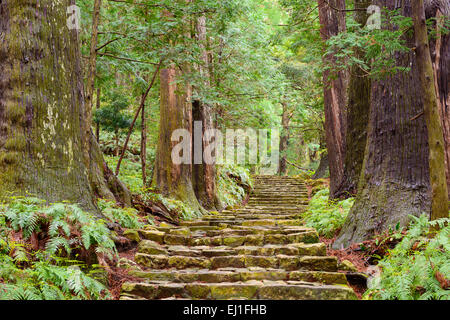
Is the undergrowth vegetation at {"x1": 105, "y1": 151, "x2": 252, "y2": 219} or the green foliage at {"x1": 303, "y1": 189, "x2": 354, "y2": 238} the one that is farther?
the undergrowth vegetation at {"x1": 105, "y1": 151, "x2": 252, "y2": 219}

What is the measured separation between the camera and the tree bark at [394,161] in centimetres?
508

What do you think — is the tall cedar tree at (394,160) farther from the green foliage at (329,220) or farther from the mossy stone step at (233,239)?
the green foliage at (329,220)

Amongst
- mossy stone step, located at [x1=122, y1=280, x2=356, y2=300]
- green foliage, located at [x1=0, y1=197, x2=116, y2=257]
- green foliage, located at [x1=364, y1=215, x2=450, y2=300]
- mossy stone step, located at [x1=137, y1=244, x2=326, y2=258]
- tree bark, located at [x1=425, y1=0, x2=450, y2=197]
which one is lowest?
mossy stone step, located at [x1=122, y1=280, x2=356, y2=300]

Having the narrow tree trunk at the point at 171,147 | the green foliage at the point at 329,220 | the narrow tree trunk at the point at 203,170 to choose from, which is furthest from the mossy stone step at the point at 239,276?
the narrow tree trunk at the point at 203,170

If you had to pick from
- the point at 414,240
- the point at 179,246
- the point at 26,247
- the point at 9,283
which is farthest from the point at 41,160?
the point at 414,240

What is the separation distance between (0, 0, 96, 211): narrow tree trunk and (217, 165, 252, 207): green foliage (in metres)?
9.05

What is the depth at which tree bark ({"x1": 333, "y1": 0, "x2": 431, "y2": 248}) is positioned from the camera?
16.7 feet

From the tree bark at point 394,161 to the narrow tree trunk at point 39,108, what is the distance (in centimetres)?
403

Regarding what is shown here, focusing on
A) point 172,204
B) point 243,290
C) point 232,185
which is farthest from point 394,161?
point 232,185

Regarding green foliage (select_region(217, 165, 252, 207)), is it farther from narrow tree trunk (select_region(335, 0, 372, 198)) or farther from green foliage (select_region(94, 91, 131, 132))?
narrow tree trunk (select_region(335, 0, 372, 198))

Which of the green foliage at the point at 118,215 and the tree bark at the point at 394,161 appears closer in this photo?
the tree bark at the point at 394,161

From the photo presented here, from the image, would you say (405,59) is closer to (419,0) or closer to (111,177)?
(419,0)

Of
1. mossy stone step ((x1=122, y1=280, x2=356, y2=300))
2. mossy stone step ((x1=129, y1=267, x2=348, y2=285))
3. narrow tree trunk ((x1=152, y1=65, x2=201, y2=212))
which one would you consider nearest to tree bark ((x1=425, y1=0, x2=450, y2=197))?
mossy stone step ((x1=129, y1=267, x2=348, y2=285))

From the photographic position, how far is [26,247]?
3875 millimetres
